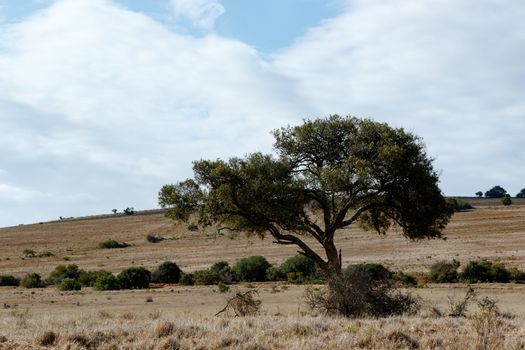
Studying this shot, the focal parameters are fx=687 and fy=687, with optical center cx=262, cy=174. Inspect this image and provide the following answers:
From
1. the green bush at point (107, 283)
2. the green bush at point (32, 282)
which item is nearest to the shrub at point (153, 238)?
the green bush at point (32, 282)

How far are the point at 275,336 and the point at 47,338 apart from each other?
14.5 ft

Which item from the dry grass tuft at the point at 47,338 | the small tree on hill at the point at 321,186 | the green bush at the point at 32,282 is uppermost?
the small tree on hill at the point at 321,186

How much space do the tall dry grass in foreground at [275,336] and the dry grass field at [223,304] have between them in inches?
0.9

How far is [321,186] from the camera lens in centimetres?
2305

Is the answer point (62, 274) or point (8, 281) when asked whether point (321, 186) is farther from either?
point (8, 281)

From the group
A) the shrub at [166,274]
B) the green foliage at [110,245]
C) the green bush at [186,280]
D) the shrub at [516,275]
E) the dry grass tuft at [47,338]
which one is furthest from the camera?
the green foliage at [110,245]

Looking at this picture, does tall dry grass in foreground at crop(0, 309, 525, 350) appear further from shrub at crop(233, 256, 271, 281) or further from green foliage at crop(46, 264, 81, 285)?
green foliage at crop(46, 264, 81, 285)

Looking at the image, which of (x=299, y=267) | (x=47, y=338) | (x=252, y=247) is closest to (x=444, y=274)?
(x=299, y=267)

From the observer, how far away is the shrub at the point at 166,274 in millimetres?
48616

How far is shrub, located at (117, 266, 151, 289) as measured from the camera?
43750mm

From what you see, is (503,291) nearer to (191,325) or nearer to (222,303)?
(222,303)

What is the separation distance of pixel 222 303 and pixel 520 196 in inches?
4611

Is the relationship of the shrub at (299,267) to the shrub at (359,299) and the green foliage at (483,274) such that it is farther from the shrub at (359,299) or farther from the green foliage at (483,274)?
the shrub at (359,299)

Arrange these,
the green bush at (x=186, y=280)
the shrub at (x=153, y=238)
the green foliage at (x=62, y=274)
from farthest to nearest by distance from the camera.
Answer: the shrub at (x=153, y=238)
the green foliage at (x=62, y=274)
the green bush at (x=186, y=280)
